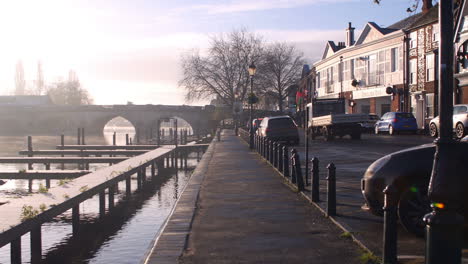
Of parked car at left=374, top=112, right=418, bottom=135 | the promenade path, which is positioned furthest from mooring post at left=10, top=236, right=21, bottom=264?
parked car at left=374, top=112, right=418, bottom=135

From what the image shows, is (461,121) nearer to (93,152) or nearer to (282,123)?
(282,123)

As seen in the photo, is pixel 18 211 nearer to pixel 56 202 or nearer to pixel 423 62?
pixel 56 202

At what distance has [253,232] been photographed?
8000 millimetres

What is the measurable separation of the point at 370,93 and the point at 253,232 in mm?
44912

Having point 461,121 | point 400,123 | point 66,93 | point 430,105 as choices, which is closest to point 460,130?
point 461,121

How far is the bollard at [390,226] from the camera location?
5578mm

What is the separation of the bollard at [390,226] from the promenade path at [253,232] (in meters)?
0.50

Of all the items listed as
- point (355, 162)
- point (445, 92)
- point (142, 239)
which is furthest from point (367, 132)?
point (445, 92)

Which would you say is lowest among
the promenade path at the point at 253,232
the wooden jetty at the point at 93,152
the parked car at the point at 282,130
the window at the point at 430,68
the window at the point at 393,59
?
the wooden jetty at the point at 93,152

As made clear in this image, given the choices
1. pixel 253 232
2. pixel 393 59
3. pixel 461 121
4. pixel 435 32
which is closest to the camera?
pixel 253 232

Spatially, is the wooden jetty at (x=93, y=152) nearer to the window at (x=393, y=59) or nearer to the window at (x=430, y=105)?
the window at (x=430, y=105)

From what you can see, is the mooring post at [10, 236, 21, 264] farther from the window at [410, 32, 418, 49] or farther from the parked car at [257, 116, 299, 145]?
the window at [410, 32, 418, 49]

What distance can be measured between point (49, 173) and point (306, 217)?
44.9 feet

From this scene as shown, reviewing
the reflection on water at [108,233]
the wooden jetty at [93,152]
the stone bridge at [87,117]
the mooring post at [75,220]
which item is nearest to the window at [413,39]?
the wooden jetty at [93,152]
